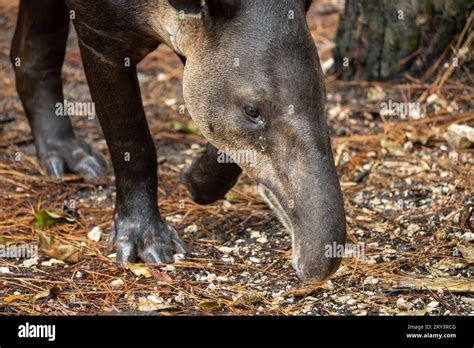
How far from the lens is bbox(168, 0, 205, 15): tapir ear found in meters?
4.74

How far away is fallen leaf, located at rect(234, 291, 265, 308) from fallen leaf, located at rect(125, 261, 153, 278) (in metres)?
0.60

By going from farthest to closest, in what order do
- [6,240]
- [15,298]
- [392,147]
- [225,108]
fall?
[392,147], [6,240], [15,298], [225,108]

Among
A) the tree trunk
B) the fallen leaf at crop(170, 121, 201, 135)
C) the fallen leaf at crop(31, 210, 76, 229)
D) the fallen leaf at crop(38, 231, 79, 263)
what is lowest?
the fallen leaf at crop(38, 231, 79, 263)

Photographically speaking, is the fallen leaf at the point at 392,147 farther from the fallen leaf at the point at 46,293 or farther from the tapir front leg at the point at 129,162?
the fallen leaf at the point at 46,293

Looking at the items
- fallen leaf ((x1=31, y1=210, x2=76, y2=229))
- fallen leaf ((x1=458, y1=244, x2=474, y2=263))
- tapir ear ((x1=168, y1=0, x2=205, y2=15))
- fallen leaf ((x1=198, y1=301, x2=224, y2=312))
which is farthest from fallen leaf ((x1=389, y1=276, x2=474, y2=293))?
fallen leaf ((x1=31, y1=210, x2=76, y2=229))

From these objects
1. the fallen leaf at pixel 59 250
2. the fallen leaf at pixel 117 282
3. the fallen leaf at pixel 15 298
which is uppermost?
the fallen leaf at pixel 59 250

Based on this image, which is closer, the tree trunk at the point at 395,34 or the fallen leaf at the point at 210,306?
the fallen leaf at the point at 210,306

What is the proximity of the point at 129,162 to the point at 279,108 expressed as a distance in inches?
58.3

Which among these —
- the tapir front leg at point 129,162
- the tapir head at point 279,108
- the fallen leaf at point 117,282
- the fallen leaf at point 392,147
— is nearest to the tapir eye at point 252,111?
the tapir head at point 279,108

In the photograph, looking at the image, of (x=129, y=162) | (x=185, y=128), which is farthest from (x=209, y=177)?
(x=185, y=128)

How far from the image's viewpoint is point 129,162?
18.9ft

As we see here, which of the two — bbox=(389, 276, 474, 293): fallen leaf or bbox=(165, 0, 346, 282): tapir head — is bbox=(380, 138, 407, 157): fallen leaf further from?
bbox=(165, 0, 346, 282): tapir head

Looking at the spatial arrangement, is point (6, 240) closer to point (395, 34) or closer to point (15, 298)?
point (15, 298)

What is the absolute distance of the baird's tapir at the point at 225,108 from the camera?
4508 mm
